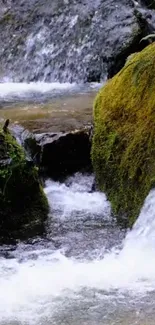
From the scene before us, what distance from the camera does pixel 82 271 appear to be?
4801mm

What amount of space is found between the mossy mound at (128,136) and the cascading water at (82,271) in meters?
0.19

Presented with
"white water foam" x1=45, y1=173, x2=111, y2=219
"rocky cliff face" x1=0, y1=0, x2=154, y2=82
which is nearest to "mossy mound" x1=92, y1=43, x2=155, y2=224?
"white water foam" x1=45, y1=173, x2=111, y2=219

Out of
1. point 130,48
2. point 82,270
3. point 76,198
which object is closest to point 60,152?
point 76,198

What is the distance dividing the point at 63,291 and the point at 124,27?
25.8ft

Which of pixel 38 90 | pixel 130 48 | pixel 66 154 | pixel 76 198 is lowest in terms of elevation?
pixel 76 198

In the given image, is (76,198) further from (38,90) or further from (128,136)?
(38,90)

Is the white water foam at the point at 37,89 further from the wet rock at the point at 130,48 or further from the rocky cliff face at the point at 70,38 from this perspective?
the wet rock at the point at 130,48

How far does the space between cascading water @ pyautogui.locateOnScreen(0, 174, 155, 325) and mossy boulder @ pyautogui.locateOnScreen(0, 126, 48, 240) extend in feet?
0.57

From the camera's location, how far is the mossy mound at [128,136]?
5738 mm

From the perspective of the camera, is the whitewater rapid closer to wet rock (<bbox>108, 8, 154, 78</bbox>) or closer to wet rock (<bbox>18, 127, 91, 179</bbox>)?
wet rock (<bbox>108, 8, 154, 78</bbox>)

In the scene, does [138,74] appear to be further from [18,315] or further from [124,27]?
[124,27]

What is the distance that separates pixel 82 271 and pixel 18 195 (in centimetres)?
139

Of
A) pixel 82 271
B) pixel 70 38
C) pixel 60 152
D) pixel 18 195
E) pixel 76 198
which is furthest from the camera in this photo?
pixel 70 38

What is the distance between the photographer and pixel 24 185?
19.6ft
